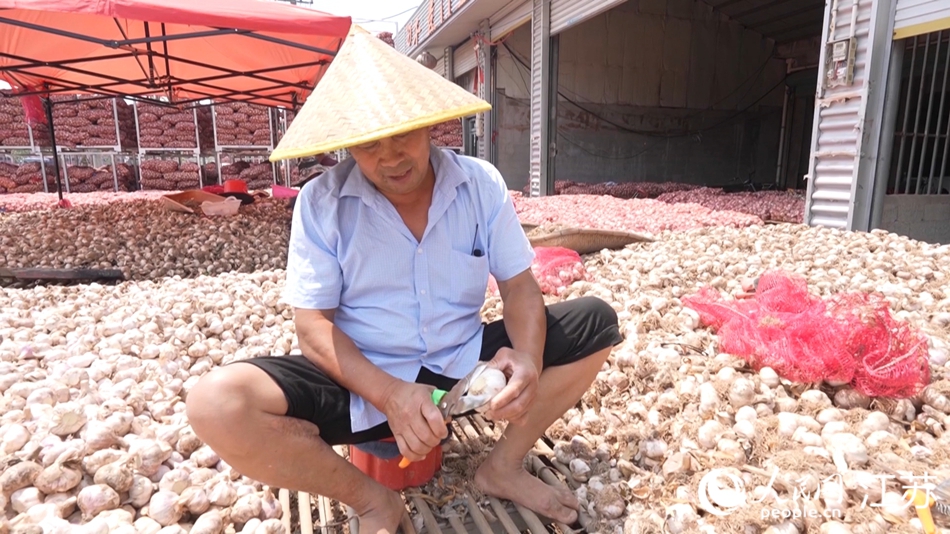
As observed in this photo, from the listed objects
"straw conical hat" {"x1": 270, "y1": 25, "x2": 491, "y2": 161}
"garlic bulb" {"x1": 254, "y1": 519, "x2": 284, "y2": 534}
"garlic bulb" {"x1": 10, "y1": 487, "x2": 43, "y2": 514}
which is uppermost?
"straw conical hat" {"x1": 270, "y1": 25, "x2": 491, "y2": 161}

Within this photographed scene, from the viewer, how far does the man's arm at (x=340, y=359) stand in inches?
48.2

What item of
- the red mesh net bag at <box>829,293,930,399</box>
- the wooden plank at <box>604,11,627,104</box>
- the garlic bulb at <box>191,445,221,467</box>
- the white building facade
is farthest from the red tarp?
the wooden plank at <box>604,11,627,104</box>

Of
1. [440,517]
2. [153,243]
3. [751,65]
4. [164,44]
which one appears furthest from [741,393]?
[751,65]

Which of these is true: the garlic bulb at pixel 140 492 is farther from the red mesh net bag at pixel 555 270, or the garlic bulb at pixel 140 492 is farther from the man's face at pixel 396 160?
the red mesh net bag at pixel 555 270

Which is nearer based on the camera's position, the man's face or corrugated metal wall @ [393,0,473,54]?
the man's face

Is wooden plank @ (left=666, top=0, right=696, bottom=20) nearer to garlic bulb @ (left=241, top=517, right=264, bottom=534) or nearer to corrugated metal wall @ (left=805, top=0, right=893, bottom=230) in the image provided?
corrugated metal wall @ (left=805, top=0, right=893, bottom=230)

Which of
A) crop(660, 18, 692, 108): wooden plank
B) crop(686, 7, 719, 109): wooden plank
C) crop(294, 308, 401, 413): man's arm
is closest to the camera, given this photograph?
crop(294, 308, 401, 413): man's arm

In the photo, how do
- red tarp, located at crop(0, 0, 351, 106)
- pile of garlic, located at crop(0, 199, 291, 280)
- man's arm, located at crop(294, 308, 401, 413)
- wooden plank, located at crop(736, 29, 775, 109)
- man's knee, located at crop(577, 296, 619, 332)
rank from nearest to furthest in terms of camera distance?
man's arm, located at crop(294, 308, 401, 413)
man's knee, located at crop(577, 296, 619, 332)
red tarp, located at crop(0, 0, 351, 106)
pile of garlic, located at crop(0, 199, 291, 280)
wooden plank, located at crop(736, 29, 775, 109)

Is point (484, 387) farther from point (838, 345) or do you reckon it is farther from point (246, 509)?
point (838, 345)

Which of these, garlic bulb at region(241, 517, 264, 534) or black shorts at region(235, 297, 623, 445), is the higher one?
black shorts at region(235, 297, 623, 445)

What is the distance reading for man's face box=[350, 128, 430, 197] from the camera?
3.96 feet

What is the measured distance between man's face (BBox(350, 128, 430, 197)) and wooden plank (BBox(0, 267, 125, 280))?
3.17 m

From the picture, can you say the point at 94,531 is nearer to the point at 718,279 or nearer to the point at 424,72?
the point at 424,72

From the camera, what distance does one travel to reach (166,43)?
5.14 meters
